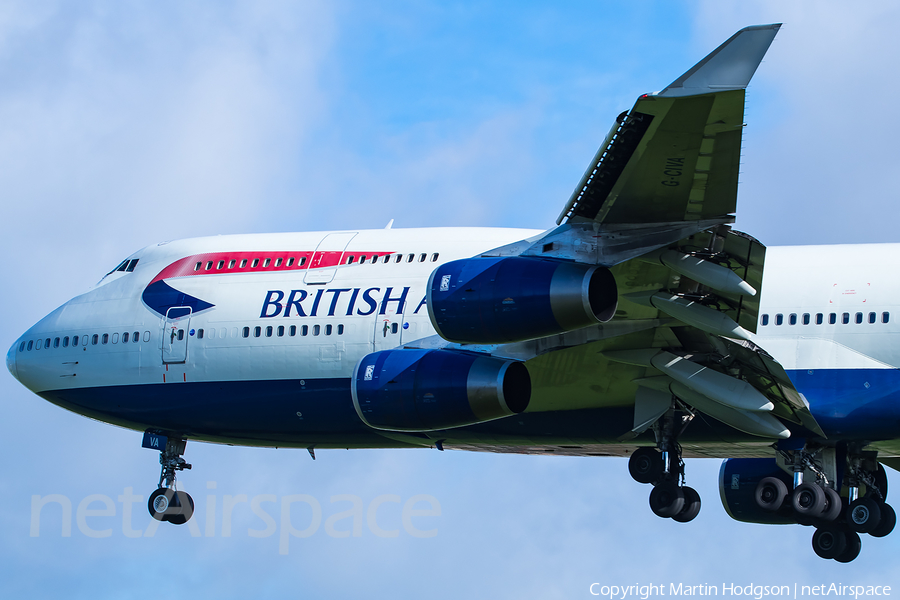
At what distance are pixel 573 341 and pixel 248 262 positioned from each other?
281 inches

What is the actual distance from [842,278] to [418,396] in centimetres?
669

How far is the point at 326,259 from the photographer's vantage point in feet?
74.3

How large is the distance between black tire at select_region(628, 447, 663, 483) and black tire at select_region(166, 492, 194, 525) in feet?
29.5

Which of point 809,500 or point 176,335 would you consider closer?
point 809,500

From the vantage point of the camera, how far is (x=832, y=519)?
1983 cm

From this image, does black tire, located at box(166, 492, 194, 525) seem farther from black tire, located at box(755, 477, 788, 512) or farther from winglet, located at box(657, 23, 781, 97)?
winglet, located at box(657, 23, 781, 97)

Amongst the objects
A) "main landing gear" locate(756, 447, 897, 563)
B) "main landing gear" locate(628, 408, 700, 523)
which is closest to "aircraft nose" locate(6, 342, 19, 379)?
"main landing gear" locate(628, 408, 700, 523)

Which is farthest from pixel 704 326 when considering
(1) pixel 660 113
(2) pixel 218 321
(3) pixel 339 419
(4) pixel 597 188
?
(2) pixel 218 321

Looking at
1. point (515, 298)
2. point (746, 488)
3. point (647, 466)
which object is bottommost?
point (647, 466)

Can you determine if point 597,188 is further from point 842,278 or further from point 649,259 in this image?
point 842,278

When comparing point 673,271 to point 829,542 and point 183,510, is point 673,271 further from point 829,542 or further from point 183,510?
point 183,510

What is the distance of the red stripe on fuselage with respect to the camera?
74.4 ft

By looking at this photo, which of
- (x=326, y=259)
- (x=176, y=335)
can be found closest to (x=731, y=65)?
(x=326, y=259)

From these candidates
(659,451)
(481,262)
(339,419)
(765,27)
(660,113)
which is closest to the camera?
(765,27)
